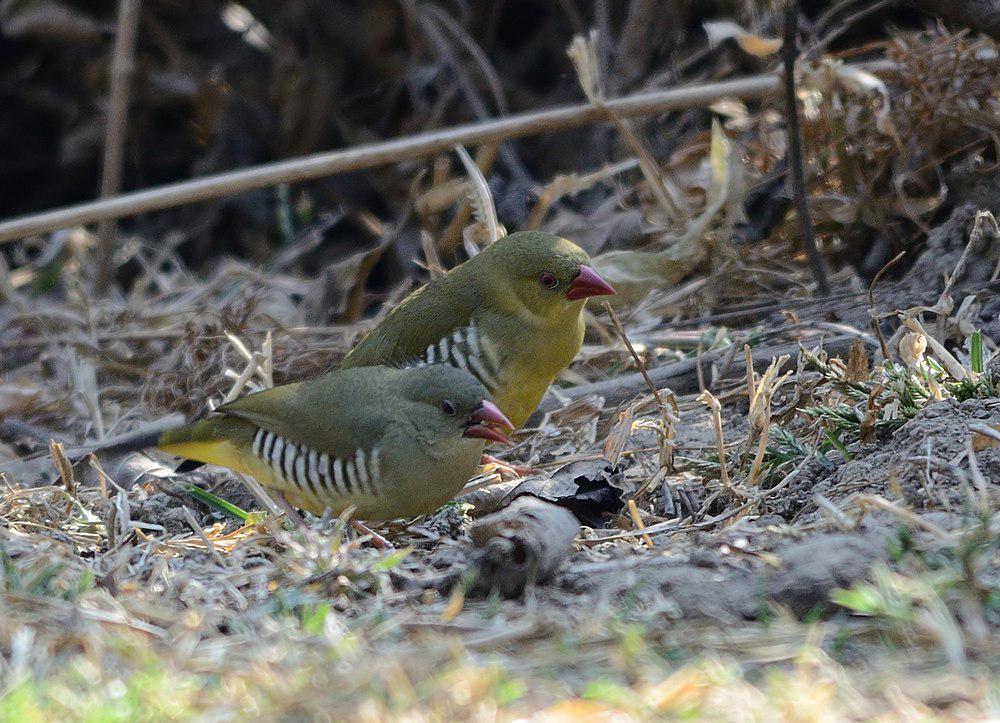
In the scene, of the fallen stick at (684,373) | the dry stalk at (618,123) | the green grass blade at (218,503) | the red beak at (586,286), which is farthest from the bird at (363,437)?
the dry stalk at (618,123)

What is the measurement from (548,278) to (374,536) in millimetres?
1325

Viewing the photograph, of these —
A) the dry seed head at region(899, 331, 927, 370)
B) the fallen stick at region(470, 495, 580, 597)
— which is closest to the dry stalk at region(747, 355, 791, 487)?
the dry seed head at region(899, 331, 927, 370)

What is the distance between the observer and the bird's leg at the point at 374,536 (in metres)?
3.58

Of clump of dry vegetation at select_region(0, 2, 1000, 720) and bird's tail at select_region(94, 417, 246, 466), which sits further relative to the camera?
bird's tail at select_region(94, 417, 246, 466)

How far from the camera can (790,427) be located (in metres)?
3.94

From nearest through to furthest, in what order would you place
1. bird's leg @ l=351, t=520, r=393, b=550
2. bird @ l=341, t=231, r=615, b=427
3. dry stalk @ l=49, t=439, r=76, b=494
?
bird's leg @ l=351, t=520, r=393, b=550
dry stalk @ l=49, t=439, r=76, b=494
bird @ l=341, t=231, r=615, b=427

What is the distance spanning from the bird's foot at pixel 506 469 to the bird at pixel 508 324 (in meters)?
0.22

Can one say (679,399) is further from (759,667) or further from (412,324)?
(759,667)

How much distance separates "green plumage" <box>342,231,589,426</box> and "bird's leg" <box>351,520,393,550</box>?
0.85m

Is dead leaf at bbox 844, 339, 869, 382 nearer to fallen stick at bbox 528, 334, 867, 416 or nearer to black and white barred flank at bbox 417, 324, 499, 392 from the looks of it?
fallen stick at bbox 528, 334, 867, 416

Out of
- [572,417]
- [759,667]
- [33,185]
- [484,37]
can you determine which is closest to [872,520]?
[759,667]

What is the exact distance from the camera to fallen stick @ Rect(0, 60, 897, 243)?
5430 millimetres

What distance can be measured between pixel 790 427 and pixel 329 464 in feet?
4.58

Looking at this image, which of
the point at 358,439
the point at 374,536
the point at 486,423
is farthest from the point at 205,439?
the point at 486,423
